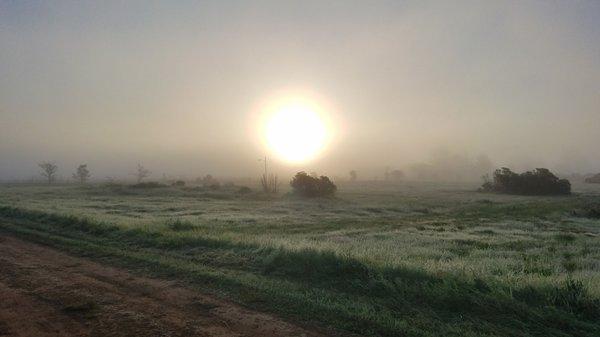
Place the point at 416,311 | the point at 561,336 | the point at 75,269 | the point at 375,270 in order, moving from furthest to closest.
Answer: the point at 75,269 → the point at 375,270 → the point at 416,311 → the point at 561,336

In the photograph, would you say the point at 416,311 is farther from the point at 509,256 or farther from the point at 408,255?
the point at 509,256

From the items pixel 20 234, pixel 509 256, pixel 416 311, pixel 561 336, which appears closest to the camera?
pixel 561 336

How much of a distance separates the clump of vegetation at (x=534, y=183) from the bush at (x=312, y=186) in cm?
3974

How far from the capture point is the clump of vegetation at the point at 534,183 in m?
85.9

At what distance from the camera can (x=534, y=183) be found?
87.3 meters

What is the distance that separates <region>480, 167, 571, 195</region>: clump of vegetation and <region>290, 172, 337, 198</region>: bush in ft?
130

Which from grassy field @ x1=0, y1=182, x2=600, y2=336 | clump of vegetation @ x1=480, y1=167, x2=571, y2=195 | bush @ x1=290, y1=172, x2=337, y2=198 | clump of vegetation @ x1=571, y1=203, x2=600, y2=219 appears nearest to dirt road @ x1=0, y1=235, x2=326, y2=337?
grassy field @ x1=0, y1=182, x2=600, y2=336

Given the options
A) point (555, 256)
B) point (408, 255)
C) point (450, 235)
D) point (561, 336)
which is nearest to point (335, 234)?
point (450, 235)

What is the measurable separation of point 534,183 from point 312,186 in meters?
45.5

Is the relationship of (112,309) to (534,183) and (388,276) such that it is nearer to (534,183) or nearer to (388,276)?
(388,276)

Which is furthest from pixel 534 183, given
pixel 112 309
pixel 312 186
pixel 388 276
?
pixel 112 309

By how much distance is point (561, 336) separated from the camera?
8703 mm

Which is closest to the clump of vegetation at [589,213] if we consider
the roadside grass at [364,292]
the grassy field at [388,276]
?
the grassy field at [388,276]

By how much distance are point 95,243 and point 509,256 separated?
17532 mm
